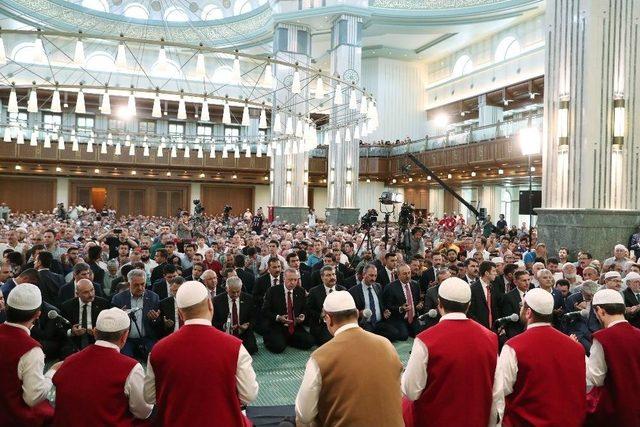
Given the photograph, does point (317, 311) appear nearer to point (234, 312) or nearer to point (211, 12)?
point (234, 312)

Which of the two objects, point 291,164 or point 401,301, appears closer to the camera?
point 401,301

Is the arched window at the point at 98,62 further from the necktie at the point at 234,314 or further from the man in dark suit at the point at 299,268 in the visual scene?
the necktie at the point at 234,314

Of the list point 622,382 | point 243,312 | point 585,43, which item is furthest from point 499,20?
point 622,382

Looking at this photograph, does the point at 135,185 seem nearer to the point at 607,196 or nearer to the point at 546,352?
the point at 607,196

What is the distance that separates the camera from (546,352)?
124 inches

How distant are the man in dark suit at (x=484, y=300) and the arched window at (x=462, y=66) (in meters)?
22.7

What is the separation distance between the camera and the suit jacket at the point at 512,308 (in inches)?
259

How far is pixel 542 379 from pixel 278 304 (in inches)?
183

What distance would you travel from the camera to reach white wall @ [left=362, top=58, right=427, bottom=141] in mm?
29531

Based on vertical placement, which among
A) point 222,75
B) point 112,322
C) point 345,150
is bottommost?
point 112,322

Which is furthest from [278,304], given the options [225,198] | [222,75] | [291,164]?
[222,75]

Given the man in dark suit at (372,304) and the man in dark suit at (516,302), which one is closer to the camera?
the man in dark suit at (516,302)

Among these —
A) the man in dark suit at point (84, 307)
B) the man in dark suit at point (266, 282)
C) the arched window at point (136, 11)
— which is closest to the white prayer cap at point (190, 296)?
the man in dark suit at point (84, 307)

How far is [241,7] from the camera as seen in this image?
30.6 metres
